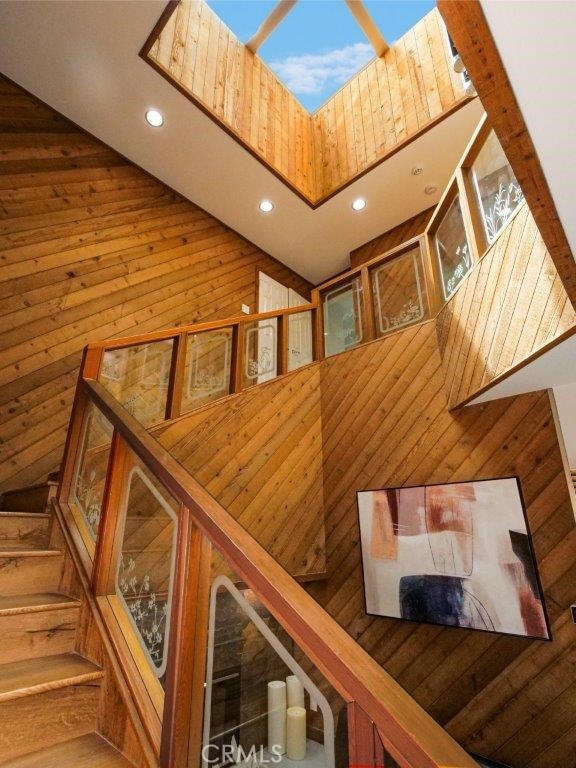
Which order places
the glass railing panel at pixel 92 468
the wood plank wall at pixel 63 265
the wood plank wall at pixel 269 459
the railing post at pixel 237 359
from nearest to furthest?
1. the glass railing panel at pixel 92 468
2. the wood plank wall at pixel 269 459
3. the wood plank wall at pixel 63 265
4. the railing post at pixel 237 359

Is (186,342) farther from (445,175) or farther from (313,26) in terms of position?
(313,26)

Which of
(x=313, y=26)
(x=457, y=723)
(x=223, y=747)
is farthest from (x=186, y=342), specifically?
(x=313, y=26)

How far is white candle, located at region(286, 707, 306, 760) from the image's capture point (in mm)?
864

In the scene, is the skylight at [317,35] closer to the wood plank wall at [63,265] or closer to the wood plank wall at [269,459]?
the wood plank wall at [63,265]

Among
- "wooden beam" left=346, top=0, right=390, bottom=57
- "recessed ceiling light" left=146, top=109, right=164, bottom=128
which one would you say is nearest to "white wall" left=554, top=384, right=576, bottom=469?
"wooden beam" left=346, top=0, right=390, bottom=57

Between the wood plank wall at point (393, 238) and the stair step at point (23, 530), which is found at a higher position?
the wood plank wall at point (393, 238)

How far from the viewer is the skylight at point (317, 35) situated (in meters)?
4.87

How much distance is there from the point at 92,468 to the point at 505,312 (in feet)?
9.11

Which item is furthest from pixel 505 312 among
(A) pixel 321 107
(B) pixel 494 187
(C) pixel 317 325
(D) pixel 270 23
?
(A) pixel 321 107

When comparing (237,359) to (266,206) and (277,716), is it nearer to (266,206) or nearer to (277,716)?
(266,206)

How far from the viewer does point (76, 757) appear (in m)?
1.32

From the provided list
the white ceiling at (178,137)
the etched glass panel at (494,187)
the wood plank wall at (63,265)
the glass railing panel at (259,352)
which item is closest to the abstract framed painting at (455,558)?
the glass railing panel at (259,352)

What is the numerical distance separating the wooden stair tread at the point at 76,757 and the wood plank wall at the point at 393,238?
6425 millimetres

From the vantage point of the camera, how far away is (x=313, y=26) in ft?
17.3
